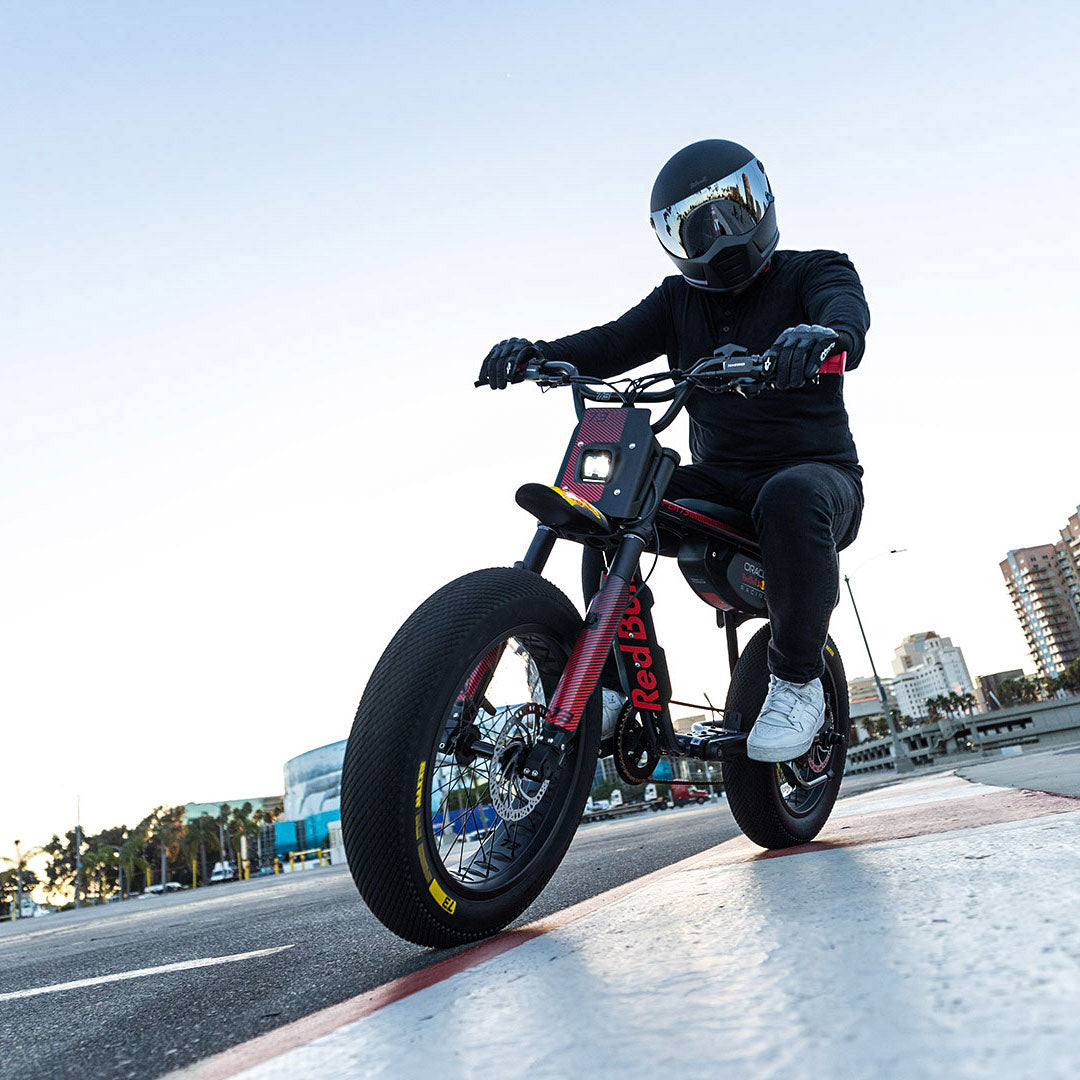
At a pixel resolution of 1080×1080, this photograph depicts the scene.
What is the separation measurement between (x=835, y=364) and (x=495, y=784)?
1.30m

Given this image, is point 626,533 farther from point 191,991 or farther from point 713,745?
point 191,991

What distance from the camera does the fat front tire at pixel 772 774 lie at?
2.38 meters

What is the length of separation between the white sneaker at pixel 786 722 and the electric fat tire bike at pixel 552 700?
12 cm

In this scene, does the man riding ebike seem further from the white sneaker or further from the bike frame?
the bike frame

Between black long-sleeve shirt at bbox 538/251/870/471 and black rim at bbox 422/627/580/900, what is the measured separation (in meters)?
1.03

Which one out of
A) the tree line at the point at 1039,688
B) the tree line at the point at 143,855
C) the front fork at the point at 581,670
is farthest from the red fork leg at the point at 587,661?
the tree line at the point at 1039,688

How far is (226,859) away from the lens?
3944 inches

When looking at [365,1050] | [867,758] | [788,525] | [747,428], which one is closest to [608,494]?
[788,525]

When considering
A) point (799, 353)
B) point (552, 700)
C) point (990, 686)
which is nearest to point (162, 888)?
point (552, 700)

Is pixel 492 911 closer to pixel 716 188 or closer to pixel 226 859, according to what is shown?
pixel 716 188

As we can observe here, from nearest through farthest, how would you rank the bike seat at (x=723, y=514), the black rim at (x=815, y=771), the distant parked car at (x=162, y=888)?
the bike seat at (x=723, y=514) → the black rim at (x=815, y=771) → the distant parked car at (x=162, y=888)

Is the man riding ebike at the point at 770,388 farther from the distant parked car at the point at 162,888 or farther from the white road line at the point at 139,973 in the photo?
the distant parked car at the point at 162,888

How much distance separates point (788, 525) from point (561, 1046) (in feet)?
5.11

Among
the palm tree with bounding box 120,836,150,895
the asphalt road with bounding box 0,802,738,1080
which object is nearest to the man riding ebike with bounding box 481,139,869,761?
the asphalt road with bounding box 0,802,738,1080
